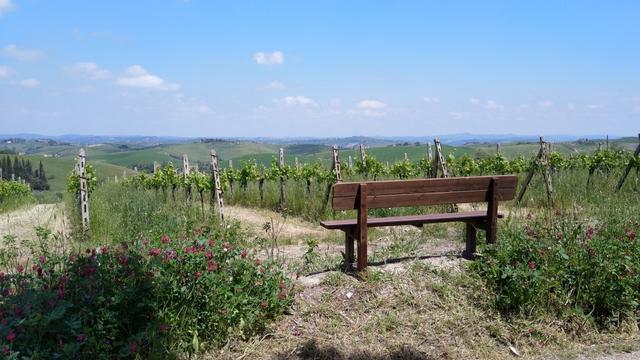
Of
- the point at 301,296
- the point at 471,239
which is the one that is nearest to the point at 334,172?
the point at 471,239

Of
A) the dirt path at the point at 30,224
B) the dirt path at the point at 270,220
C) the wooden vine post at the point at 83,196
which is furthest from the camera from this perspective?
the dirt path at the point at 270,220

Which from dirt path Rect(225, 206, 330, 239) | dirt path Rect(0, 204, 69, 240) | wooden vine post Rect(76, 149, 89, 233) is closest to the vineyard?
dirt path Rect(225, 206, 330, 239)

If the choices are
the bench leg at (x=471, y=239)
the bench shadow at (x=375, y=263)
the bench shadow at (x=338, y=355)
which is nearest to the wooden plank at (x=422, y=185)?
the bench leg at (x=471, y=239)

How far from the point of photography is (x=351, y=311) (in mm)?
4848

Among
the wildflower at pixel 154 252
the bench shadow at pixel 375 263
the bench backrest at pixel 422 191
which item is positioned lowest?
the bench shadow at pixel 375 263

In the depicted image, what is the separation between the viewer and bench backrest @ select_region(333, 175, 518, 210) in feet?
17.8

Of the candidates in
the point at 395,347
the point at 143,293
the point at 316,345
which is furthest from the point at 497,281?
the point at 143,293

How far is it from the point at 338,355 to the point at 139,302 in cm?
169

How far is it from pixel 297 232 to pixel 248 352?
23.3ft

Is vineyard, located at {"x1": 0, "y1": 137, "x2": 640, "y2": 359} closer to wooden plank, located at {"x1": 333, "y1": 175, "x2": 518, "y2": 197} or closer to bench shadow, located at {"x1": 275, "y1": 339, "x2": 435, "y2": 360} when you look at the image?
bench shadow, located at {"x1": 275, "y1": 339, "x2": 435, "y2": 360}

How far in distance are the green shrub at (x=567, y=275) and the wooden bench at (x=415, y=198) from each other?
2.03ft

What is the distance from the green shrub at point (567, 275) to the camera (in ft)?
16.1

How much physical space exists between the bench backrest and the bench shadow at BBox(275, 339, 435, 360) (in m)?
1.58

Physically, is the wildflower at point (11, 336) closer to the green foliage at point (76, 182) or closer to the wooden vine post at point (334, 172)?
the green foliage at point (76, 182)
